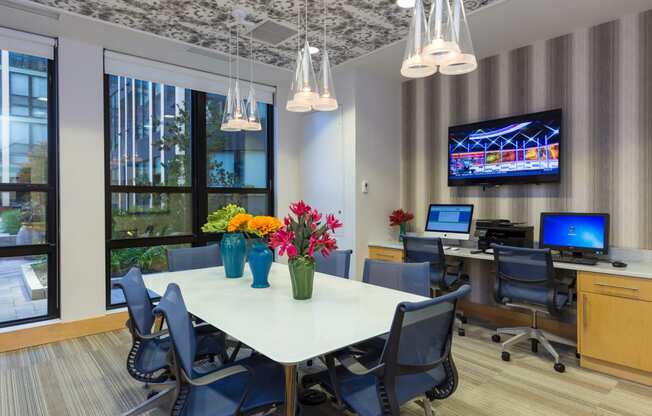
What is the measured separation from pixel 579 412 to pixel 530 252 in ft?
3.60

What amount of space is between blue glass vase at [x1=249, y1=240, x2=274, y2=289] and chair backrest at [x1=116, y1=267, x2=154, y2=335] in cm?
60

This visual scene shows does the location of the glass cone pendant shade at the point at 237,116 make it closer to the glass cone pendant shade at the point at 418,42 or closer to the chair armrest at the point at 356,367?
the glass cone pendant shade at the point at 418,42

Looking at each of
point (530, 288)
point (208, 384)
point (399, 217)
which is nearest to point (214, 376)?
point (208, 384)

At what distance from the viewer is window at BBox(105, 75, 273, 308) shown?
4070 mm

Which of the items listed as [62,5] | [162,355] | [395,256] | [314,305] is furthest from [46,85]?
[395,256]

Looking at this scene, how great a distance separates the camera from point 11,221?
11.3 feet

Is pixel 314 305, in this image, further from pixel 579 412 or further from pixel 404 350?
pixel 579 412

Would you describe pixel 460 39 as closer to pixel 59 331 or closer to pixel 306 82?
pixel 306 82

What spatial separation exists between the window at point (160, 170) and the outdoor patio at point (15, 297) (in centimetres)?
62

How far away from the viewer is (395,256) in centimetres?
428

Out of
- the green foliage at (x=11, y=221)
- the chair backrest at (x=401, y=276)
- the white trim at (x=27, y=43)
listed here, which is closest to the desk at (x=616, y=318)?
the chair backrest at (x=401, y=276)

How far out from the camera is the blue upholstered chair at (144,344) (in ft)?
6.40

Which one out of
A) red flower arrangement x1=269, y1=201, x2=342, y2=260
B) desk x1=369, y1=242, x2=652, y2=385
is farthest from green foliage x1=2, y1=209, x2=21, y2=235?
desk x1=369, y1=242, x2=652, y2=385

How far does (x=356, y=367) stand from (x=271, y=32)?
9.84 feet
